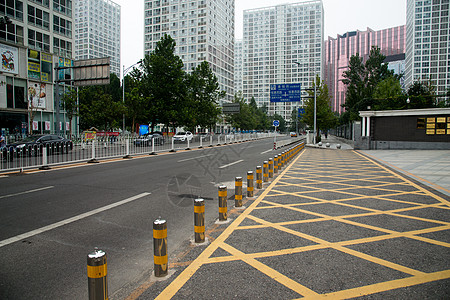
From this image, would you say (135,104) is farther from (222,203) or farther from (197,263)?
(197,263)

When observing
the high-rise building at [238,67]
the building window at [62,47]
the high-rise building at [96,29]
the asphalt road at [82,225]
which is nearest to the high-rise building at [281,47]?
the high-rise building at [238,67]

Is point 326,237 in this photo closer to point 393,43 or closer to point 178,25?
point 178,25

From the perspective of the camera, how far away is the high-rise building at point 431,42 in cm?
12731

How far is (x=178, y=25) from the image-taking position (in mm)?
93625

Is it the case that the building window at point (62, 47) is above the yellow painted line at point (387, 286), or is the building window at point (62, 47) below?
above

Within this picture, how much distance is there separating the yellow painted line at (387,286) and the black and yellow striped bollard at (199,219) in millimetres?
1878

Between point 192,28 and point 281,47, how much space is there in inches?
3063

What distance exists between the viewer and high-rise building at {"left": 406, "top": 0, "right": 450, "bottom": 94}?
418ft

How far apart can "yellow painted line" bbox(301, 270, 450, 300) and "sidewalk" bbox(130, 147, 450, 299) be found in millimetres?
10

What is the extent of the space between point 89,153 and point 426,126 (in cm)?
2451

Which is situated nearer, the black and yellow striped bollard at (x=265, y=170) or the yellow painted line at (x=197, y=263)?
the yellow painted line at (x=197, y=263)

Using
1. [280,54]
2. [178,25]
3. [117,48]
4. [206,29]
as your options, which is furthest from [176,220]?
[117,48]

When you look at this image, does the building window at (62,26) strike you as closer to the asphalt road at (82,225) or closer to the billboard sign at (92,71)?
Result: the billboard sign at (92,71)

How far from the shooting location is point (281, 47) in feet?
511
